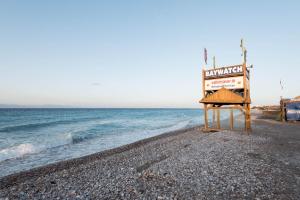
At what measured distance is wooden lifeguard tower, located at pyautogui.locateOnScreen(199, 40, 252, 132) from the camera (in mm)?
20297

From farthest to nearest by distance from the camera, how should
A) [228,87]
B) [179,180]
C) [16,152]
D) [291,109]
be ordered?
[291,109] → [228,87] → [16,152] → [179,180]

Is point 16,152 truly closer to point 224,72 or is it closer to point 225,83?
point 225,83

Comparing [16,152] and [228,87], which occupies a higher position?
[228,87]

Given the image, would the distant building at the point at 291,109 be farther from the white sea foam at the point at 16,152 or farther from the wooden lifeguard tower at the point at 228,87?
the white sea foam at the point at 16,152

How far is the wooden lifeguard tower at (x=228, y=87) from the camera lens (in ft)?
66.6

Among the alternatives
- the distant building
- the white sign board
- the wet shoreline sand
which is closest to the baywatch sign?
the white sign board

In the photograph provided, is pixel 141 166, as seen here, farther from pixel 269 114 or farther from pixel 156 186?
pixel 269 114

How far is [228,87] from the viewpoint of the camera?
69.4 feet

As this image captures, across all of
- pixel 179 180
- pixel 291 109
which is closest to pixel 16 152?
pixel 179 180

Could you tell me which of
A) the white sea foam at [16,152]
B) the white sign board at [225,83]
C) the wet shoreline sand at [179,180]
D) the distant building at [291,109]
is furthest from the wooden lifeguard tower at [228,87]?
the white sea foam at [16,152]

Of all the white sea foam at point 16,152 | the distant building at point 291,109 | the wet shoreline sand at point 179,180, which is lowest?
the white sea foam at point 16,152

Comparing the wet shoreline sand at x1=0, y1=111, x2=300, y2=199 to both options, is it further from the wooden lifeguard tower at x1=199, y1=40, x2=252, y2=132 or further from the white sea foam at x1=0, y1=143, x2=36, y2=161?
the wooden lifeguard tower at x1=199, y1=40, x2=252, y2=132

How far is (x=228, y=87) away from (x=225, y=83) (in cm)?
55

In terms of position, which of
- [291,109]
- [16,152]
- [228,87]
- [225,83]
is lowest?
[16,152]
